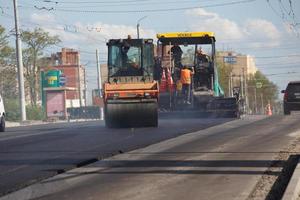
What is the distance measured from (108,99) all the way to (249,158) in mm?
11445

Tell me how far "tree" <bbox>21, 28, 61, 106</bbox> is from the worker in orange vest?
43792mm

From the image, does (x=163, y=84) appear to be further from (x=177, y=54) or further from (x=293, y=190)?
(x=293, y=190)

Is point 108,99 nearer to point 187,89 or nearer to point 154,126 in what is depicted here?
point 154,126

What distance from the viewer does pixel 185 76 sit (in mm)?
29750

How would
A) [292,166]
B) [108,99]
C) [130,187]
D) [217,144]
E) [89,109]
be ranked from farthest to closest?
[89,109] → [108,99] → [217,144] → [292,166] → [130,187]

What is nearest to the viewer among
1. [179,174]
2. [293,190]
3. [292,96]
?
[293,190]

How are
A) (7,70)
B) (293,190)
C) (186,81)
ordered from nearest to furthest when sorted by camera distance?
(293,190) < (186,81) < (7,70)

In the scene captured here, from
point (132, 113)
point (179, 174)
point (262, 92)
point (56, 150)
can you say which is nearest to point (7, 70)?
point (132, 113)

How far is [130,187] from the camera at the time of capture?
9.92 m

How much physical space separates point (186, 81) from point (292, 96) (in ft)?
26.4

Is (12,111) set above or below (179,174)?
above

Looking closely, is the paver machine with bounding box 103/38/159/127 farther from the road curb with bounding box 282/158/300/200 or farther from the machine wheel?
the road curb with bounding box 282/158/300/200

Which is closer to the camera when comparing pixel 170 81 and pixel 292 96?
pixel 170 81

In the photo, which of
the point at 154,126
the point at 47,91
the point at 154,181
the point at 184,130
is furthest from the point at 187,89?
the point at 47,91
